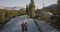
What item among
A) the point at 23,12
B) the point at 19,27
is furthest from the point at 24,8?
the point at 19,27

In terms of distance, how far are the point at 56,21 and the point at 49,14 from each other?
0.25m

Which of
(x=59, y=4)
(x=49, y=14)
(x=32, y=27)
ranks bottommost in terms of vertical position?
(x=32, y=27)

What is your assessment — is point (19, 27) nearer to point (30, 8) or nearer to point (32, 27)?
point (32, 27)

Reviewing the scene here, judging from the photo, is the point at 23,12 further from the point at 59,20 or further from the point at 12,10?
the point at 59,20

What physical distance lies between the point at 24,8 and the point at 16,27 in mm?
546

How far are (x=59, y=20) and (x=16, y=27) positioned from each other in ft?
3.71

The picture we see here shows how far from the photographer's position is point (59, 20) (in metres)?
3.37

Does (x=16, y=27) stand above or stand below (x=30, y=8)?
below

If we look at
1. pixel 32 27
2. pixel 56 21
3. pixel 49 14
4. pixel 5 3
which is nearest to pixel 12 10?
pixel 5 3

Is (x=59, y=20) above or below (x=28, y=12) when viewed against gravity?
below

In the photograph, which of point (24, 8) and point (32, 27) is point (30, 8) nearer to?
point (24, 8)

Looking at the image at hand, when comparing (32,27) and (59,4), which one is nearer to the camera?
(32,27)

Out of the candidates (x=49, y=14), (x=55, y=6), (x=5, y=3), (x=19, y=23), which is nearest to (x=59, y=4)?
(x=55, y=6)

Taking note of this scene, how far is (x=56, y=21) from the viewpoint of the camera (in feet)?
10.8
